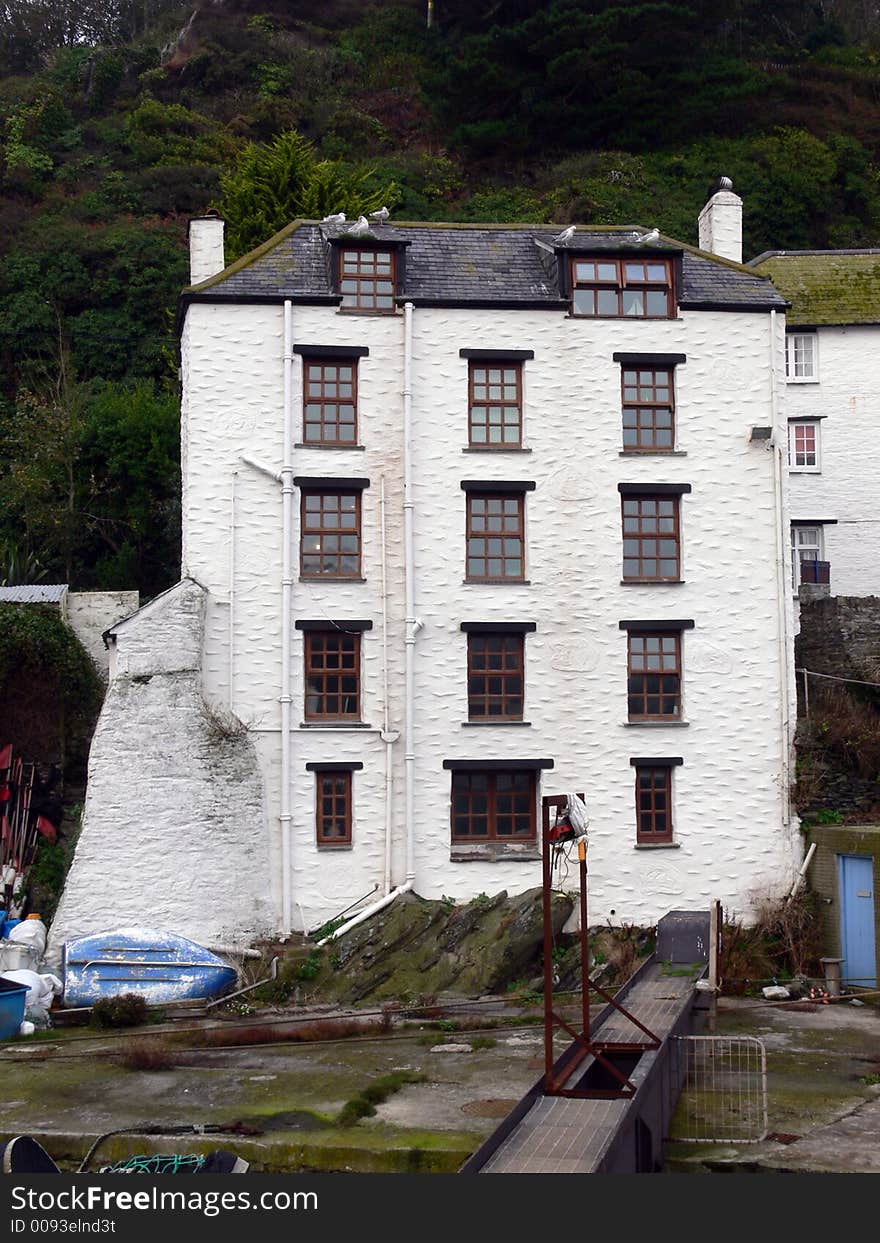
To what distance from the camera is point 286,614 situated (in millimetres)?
25766

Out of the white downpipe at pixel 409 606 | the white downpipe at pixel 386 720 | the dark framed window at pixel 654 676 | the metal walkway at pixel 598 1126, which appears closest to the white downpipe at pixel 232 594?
the white downpipe at pixel 386 720

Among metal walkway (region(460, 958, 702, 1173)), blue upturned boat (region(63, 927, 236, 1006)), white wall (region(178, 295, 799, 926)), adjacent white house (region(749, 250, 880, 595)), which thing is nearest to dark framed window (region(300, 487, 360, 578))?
white wall (region(178, 295, 799, 926))

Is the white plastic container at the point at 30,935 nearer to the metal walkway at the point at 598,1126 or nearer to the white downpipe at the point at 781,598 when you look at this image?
the metal walkway at the point at 598,1126

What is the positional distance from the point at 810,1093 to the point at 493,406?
48.3 ft

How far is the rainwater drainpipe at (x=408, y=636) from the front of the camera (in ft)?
82.5

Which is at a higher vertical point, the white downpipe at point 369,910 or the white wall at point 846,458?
the white wall at point 846,458

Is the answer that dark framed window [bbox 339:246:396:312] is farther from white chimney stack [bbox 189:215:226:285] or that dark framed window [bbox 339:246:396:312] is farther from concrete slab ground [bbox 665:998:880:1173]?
concrete slab ground [bbox 665:998:880:1173]

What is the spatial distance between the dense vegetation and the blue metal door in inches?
939

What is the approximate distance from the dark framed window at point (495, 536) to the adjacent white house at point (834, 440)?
1028cm

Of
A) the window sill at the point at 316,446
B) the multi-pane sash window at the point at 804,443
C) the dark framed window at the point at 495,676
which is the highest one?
the multi-pane sash window at the point at 804,443

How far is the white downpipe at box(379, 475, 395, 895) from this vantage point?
25344 millimetres

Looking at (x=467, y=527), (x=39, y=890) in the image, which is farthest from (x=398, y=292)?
(x=39, y=890)

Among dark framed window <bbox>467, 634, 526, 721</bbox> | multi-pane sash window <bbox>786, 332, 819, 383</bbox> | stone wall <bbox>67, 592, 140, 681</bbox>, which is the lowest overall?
dark framed window <bbox>467, 634, 526, 721</bbox>

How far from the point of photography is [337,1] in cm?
6762
